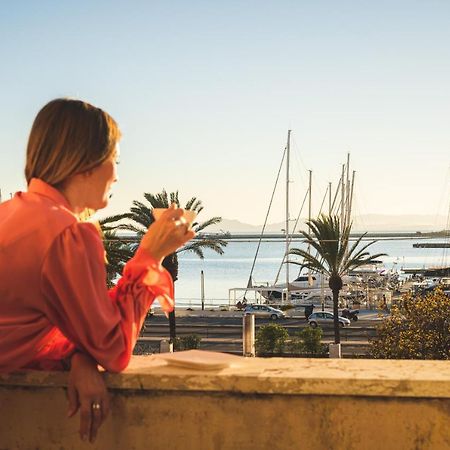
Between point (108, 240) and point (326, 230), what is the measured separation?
995cm

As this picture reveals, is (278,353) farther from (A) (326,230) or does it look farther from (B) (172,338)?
(A) (326,230)

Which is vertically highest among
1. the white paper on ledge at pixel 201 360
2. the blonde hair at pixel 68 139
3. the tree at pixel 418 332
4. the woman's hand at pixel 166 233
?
the blonde hair at pixel 68 139

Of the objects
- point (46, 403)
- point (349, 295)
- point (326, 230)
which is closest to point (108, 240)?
point (326, 230)

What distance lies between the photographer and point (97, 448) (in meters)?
3.02

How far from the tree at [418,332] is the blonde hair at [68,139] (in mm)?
19246

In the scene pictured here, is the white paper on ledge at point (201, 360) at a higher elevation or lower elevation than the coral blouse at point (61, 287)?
lower

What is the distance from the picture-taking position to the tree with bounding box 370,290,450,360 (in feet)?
70.6

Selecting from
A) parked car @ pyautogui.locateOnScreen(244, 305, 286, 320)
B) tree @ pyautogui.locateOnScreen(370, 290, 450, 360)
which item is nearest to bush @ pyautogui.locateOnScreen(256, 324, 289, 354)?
tree @ pyautogui.locateOnScreen(370, 290, 450, 360)

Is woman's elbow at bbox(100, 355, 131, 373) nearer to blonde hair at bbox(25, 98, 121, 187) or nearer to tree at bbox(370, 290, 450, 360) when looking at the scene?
blonde hair at bbox(25, 98, 121, 187)

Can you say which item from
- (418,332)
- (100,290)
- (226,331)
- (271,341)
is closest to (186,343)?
(271,341)

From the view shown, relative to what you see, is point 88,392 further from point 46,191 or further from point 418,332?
point 418,332

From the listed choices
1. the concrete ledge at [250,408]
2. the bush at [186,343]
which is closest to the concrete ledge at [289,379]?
the concrete ledge at [250,408]

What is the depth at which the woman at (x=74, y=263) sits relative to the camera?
2.59 metres

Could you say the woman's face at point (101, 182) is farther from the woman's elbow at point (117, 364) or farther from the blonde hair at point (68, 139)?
the woman's elbow at point (117, 364)
